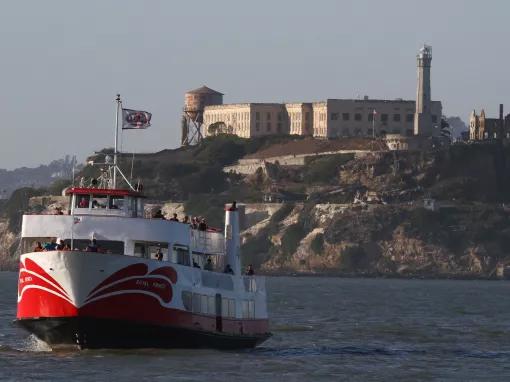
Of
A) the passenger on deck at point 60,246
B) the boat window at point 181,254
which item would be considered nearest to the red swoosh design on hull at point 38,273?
the passenger on deck at point 60,246

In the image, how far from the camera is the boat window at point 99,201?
59.3 metres

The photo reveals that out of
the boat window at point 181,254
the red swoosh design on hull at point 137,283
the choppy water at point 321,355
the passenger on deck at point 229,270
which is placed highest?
Answer: the boat window at point 181,254

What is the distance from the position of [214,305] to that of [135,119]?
266 inches

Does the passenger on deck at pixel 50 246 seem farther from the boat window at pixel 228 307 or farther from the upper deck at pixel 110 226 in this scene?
the boat window at pixel 228 307

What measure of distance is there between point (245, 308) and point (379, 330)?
1923 cm

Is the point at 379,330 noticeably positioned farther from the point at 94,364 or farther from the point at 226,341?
the point at 94,364

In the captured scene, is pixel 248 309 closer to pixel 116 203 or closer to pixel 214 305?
pixel 214 305

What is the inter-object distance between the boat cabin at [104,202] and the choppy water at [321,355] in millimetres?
4412

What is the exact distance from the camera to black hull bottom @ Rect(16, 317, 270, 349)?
5772cm

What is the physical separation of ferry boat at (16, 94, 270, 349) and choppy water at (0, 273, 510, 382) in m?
0.82

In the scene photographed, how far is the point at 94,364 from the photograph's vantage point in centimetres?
5659

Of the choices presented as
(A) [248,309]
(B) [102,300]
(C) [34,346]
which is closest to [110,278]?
(B) [102,300]

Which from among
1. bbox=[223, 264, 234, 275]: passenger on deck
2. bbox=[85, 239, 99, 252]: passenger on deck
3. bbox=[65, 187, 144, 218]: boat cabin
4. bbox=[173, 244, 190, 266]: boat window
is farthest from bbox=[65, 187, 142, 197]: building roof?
bbox=[223, 264, 234, 275]: passenger on deck

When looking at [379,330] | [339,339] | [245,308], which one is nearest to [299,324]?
[379,330]
